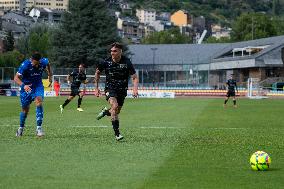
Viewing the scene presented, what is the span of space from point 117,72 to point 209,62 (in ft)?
286

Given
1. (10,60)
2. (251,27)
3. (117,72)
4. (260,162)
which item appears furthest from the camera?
(251,27)

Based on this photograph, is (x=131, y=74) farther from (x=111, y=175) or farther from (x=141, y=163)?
(x=111, y=175)

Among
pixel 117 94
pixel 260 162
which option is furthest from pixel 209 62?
pixel 260 162

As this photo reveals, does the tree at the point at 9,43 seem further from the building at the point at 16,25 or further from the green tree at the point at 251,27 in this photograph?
the green tree at the point at 251,27

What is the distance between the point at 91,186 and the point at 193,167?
2402 mm

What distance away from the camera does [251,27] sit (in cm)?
13475

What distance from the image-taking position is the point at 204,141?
15977 millimetres

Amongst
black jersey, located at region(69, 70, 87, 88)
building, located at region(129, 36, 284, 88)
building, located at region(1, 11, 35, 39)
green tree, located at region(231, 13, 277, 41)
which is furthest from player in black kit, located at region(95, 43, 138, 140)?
building, located at region(1, 11, 35, 39)

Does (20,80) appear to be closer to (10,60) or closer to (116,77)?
(116,77)

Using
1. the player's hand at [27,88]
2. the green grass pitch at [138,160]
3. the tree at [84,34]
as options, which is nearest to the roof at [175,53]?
the tree at [84,34]

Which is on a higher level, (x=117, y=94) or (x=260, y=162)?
(x=117, y=94)

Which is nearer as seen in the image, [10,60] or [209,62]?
[209,62]

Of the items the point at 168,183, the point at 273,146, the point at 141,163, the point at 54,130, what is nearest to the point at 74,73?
the point at 54,130

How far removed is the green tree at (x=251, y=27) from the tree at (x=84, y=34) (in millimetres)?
43989
